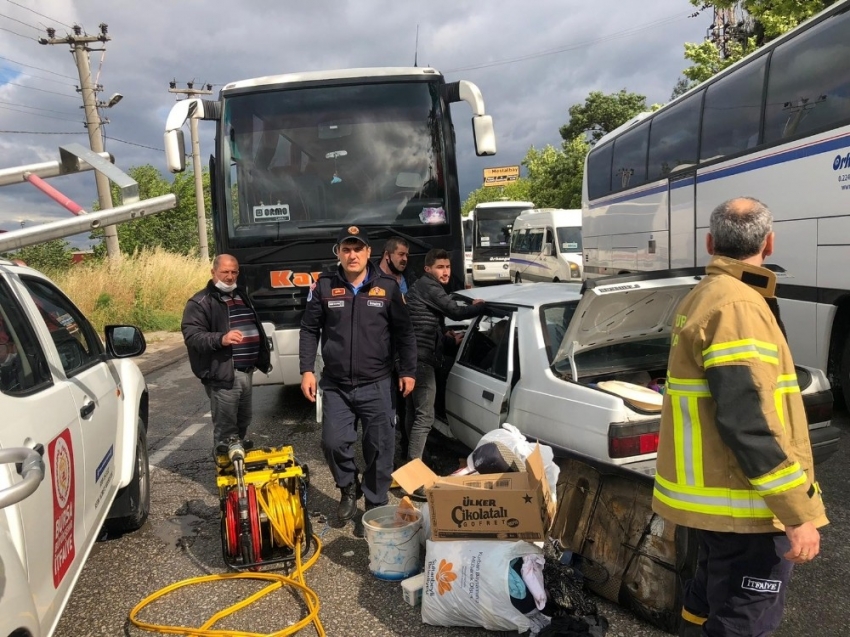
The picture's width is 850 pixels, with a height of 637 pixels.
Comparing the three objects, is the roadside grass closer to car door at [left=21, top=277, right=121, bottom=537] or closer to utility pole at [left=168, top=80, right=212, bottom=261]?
utility pole at [left=168, top=80, right=212, bottom=261]

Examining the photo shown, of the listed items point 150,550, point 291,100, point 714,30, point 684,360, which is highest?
Result: point 714,30

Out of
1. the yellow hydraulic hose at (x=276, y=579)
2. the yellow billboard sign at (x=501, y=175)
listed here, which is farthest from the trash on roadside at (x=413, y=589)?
the yellow billboard sign at (x=501, y=175)

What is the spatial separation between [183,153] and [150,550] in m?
3.94

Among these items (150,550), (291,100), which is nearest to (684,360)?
(150,550)

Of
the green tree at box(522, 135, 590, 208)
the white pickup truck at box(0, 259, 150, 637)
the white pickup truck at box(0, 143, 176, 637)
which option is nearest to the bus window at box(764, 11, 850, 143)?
the white pickup truck at box(0, 143, 176, 637)

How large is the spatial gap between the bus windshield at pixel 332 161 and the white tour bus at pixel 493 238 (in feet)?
58.4

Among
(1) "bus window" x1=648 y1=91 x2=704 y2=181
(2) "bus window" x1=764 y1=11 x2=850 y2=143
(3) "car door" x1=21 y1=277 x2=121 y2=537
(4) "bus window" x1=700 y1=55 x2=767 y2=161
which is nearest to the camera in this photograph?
(3) "car door" x1=21 y1=277 x2=121 y2=537

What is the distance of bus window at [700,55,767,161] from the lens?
6.96 metres

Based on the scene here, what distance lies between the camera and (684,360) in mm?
2178

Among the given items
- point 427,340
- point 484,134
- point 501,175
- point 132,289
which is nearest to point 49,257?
point 132,289

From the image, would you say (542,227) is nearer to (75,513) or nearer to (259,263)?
(259,263)

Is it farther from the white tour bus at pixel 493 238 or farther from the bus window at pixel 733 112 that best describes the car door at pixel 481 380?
the white tour bus at pixel 493 238

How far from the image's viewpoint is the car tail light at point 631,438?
330 centimetres

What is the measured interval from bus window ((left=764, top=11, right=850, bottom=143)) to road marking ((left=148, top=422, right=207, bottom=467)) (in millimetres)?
6658
